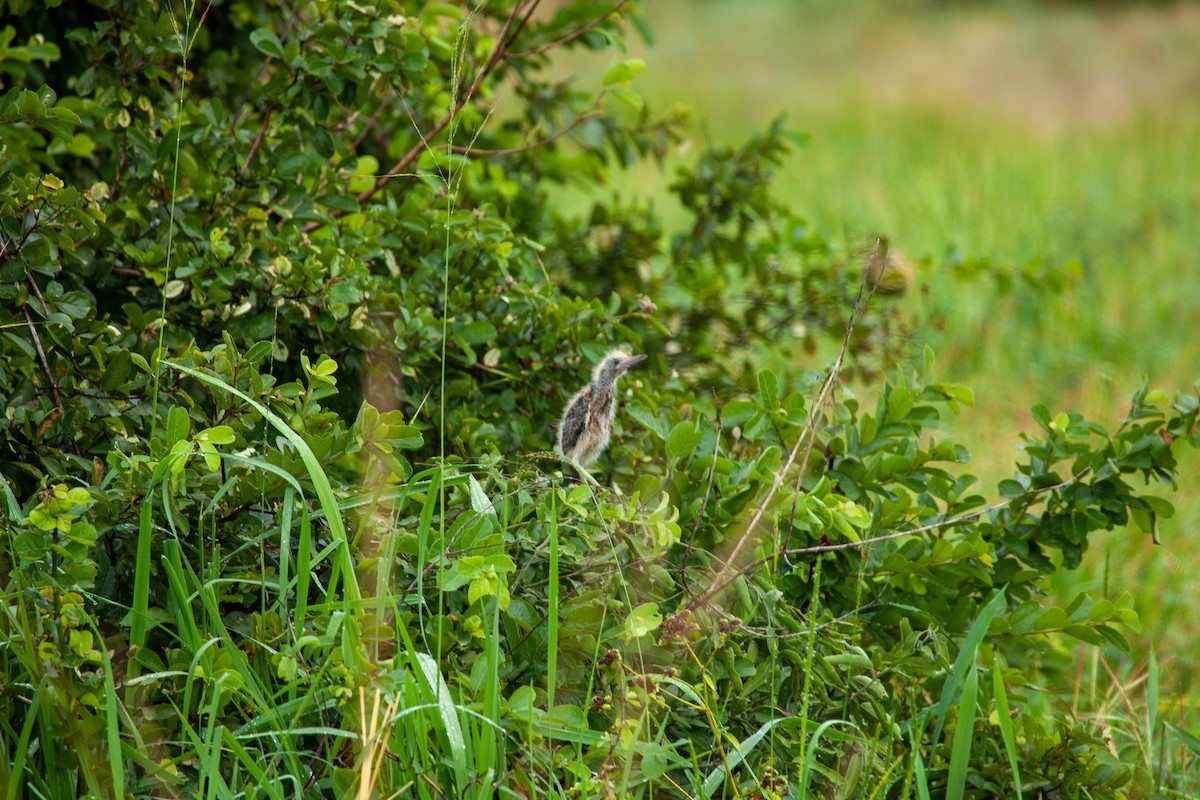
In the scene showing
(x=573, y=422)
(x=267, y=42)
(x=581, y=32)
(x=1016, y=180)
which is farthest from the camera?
(x=1016, y=180)

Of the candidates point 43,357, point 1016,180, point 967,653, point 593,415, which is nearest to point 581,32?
point 593,415

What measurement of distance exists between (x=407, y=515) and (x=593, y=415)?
1.91 ft

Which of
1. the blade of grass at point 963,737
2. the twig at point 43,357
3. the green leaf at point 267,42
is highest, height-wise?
the green leaf at point 267,42

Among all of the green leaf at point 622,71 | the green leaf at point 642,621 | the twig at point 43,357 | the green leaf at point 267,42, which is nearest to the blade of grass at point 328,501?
the twig at point 43,357

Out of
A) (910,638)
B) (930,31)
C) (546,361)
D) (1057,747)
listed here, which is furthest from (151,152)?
(930,31)

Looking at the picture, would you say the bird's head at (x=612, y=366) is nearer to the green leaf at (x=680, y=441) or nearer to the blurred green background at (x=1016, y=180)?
the green leaf at (x=680, y=441)

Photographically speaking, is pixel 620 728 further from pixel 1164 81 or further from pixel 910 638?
pixel 1164 81

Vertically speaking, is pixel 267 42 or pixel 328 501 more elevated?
pixel 267 42

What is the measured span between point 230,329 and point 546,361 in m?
0.81

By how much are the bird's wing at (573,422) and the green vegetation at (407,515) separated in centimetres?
7

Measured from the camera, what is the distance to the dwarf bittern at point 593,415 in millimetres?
2787

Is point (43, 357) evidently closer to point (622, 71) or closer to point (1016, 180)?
point (622, 71)

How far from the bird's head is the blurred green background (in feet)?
4.03

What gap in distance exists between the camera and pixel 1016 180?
877 centimetres
